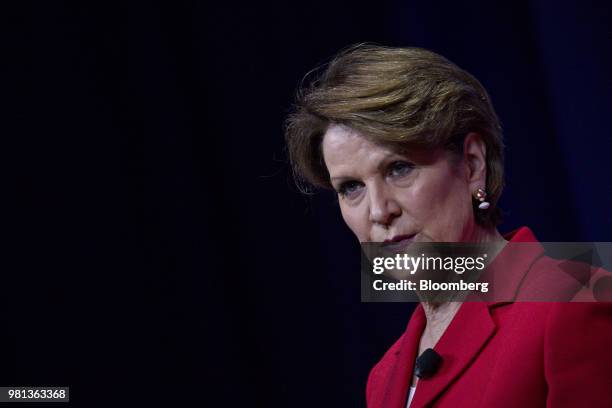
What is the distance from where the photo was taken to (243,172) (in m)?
2.37

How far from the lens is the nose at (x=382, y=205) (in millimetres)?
1326

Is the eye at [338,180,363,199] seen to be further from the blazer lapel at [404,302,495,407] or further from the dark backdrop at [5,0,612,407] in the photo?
the dark backdrop at [5,0,612,407]

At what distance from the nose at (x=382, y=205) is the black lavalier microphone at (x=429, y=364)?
220mm

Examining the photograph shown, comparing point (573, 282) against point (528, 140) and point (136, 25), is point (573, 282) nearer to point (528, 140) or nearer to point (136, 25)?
point (528, 140)

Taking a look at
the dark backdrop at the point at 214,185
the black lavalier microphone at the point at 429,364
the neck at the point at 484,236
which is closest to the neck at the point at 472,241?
the neck at the point at 484,236

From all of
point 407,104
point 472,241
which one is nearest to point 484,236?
point 472,241

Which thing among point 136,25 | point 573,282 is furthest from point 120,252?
point 573,282

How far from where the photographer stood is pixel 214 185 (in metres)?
2.34

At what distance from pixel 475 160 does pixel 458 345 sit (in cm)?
32

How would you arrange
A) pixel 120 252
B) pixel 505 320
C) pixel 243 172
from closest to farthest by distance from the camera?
1. pixel 505 320
2. pixel 120 252
3. pixel 243 172

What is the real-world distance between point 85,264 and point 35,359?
263 millimetres

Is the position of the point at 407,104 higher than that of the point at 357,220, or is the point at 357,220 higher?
the point at 407,104

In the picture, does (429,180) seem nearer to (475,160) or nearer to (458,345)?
(475,160)

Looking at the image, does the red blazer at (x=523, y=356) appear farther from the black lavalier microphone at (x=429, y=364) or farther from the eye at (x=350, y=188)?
the eye at (x=350, y=188)
